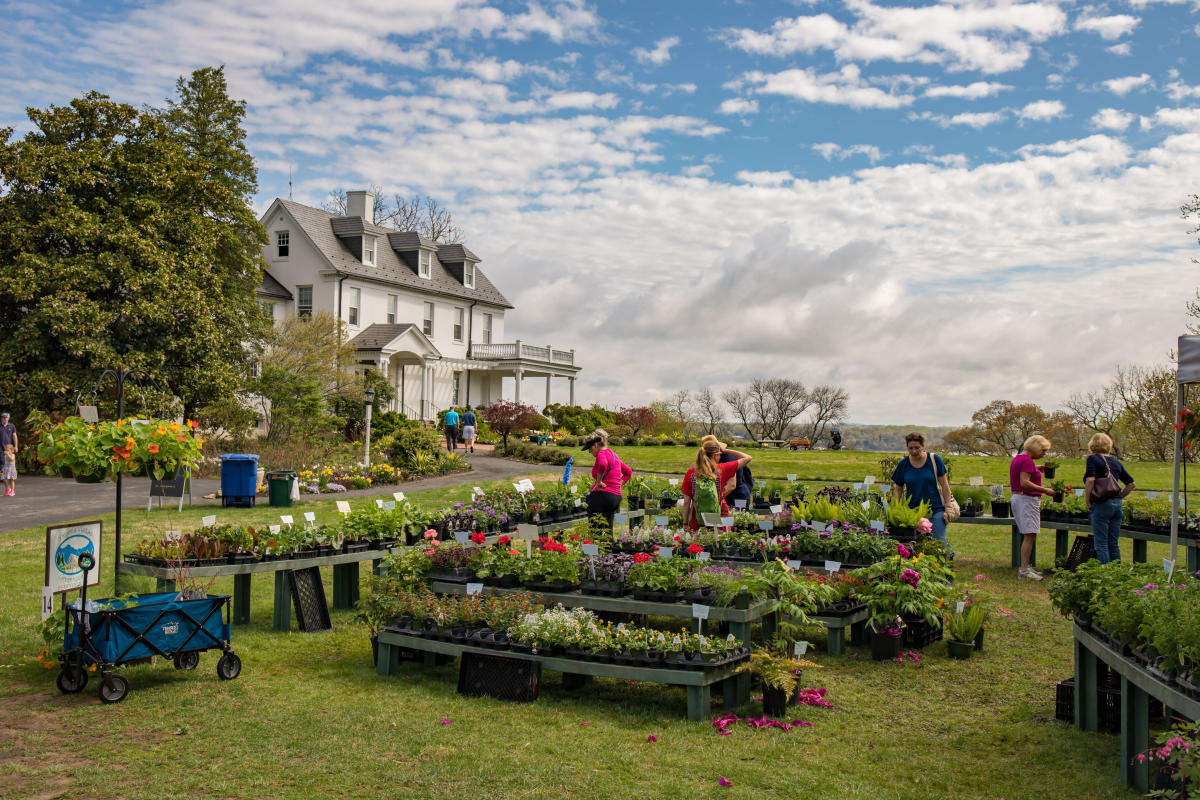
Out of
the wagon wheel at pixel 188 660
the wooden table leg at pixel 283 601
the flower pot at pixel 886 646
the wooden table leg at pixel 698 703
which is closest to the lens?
the wooden table leg at pixel 698 703

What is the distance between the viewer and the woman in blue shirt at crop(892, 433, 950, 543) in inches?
406

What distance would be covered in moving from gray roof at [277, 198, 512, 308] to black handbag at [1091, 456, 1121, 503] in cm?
3029

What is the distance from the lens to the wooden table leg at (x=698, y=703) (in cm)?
617

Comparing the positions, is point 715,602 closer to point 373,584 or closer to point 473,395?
point 373,584

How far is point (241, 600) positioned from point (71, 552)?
2.17 meters

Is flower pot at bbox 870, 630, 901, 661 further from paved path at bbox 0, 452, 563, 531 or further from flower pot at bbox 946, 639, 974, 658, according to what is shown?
paved path at bbox 0, 452, 563, 531

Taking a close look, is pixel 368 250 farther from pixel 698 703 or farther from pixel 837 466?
pixel 698 703

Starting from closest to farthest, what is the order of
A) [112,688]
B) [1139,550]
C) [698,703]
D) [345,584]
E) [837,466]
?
1. [698,703]
2. [112,688]
3. [345,584]
4. [1139,550]
5. [837,466]

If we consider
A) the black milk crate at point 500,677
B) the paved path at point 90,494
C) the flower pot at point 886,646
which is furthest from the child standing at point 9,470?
the flower pot at point 886,646

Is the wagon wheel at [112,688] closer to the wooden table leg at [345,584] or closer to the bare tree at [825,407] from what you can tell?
the wooden table leg at [345,584]

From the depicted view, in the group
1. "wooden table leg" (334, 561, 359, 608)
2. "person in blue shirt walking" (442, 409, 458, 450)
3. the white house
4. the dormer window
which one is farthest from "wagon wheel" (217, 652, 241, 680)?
the dormer window

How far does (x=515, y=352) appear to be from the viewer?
4228cm

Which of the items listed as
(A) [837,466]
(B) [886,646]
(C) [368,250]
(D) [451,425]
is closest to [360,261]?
(C) [368,250]

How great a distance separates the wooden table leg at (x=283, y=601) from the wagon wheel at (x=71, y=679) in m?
2.15
